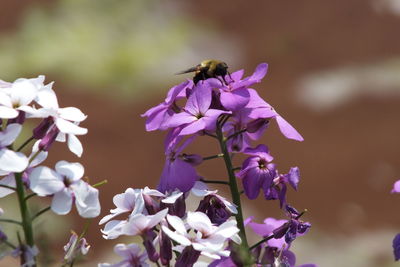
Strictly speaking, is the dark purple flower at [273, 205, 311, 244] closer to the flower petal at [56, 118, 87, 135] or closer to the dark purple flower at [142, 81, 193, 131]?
the dark purple flower at [142, 81, 193, 131]

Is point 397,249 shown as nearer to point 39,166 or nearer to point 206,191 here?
point 206,191

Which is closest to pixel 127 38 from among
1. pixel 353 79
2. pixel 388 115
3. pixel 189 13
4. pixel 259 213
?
pixel 189 13

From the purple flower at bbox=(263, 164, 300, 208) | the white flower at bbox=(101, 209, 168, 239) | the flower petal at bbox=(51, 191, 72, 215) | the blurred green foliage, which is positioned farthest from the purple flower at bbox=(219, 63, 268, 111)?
the blurred green foliage

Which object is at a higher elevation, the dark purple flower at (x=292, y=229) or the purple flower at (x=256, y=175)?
the purple flower at (x=256, y=175)

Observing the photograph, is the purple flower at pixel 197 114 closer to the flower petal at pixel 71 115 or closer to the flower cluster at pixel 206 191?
the flower cluster at pixel 206 191

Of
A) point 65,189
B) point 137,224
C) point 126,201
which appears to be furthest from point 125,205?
point 65,189

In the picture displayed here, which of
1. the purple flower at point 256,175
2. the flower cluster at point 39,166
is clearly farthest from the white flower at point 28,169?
the purple flower at point 256,175
